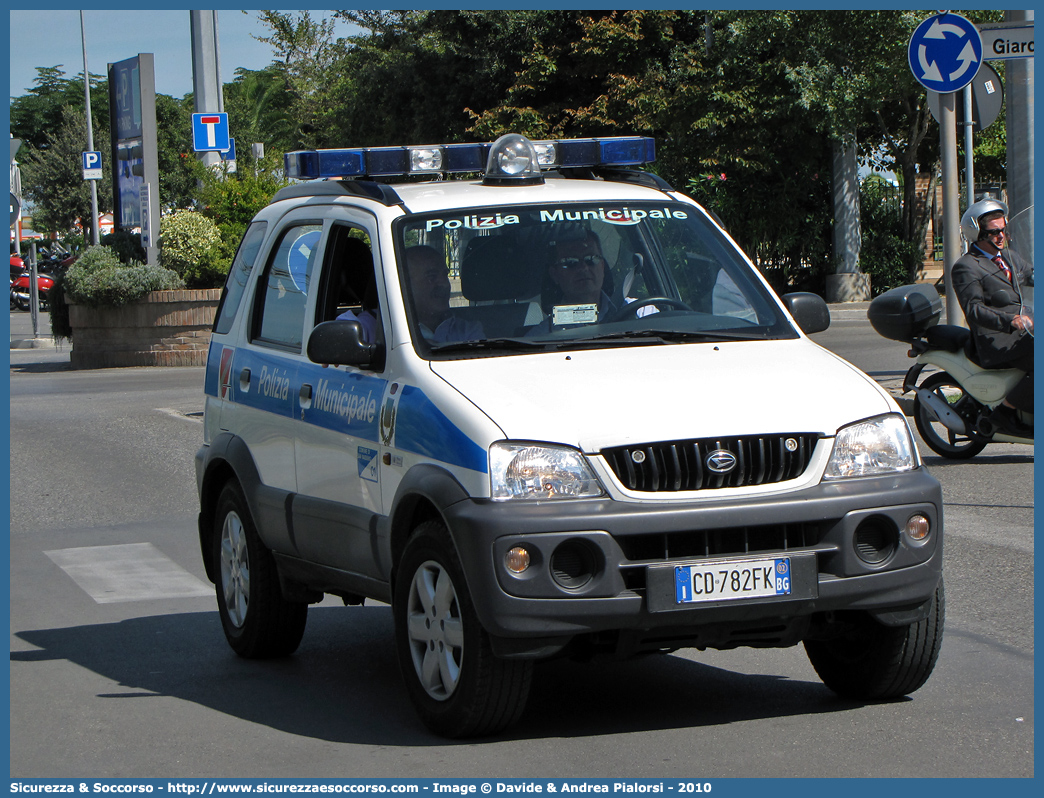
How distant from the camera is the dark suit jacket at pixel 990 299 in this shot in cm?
1062

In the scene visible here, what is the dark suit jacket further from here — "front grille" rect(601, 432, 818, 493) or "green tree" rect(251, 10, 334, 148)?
"green tree" rect(251, 10, 334, 148)

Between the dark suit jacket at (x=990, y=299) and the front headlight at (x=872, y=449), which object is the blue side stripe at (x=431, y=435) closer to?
the front headlight at (x=872, y=449)

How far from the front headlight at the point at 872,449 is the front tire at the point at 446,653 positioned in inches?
45.8

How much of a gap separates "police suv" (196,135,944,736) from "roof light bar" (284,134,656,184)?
0.01m

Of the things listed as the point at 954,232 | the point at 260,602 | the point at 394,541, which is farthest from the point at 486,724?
the point at 954,232

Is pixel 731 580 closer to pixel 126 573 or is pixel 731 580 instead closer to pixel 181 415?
pixel 126 573

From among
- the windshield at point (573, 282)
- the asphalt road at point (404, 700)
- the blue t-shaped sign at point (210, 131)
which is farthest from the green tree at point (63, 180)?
the windshield at point (573, 282)

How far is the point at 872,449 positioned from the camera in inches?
189

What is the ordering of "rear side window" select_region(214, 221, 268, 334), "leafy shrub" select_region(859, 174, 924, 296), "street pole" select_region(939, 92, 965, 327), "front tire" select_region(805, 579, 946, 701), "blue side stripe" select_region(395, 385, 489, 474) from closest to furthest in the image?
"blue side stripe" select_region(395, 385, 489, 474) → "front tire" select_region(805, 579, 946, 701) → "rear side window" select_region(214, 221, 268, 334) → "street pole" select_region(939, 92, 965, 327) → "leafy shrub" select_region(859, 174, 924, 296)

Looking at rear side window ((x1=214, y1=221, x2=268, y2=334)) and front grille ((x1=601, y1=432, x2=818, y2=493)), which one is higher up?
rear side window ((x1=214, y1=221, x2=268, y2=334))

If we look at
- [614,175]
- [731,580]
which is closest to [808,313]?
[614,175]

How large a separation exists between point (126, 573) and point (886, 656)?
4753 millimetres

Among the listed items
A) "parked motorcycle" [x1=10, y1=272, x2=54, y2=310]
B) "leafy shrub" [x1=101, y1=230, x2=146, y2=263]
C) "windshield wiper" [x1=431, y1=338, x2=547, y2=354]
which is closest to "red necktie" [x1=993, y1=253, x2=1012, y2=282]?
"windshield wiper" [x1=431, y1=338, x2=547, y2=354]

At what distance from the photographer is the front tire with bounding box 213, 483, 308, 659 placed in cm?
630
